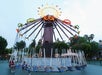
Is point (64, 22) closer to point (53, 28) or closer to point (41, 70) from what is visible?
point (53, 28)

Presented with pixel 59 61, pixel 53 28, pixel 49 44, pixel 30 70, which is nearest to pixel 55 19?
pixel 53 28

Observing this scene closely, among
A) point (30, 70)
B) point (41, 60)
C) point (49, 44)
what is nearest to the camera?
point (30, 70)

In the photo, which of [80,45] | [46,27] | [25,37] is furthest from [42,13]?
[80,45]

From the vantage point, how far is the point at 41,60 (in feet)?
92.9

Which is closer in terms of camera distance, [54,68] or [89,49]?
[54,68]

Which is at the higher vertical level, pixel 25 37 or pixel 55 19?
pixel 55 19

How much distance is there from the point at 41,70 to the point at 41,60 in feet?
5.50

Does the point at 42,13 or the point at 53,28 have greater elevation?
the point at 42,13

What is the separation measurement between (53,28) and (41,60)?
31.1 ft

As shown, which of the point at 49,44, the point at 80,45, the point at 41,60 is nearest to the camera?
the point at 41,60

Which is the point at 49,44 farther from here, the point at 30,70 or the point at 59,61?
the point at 30,70

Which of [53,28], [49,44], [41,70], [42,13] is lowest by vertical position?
[41,70]

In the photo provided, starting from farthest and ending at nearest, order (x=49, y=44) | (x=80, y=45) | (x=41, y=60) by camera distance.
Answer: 1. (x=80, y=45)
2. (x=49, y=44)
3. (x=41, y=60)

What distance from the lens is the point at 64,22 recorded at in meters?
36.9
